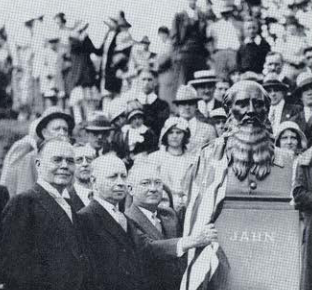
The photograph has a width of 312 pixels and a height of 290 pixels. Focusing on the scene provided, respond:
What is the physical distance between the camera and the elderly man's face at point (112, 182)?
4.29 metres

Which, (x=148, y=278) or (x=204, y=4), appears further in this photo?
(x=204, y=4)

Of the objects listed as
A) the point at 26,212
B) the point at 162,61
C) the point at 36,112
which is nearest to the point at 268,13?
the point at 162,61

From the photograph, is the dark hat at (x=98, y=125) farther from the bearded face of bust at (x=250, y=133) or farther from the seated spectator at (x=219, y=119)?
the bearded face of bust at (x=250, y=133)

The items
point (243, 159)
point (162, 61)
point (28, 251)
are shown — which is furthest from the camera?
point (162, 61)

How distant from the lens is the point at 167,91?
186 inches

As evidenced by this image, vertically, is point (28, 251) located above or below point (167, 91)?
below

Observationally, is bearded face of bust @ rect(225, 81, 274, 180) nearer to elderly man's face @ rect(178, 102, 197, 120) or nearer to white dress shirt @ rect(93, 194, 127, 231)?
elderly man's face @ rect(178, 102, 197, 120)

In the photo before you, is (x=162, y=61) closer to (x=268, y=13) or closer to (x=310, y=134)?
(x=268, y=13)

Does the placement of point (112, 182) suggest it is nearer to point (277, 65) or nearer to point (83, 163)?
point (83, 163)

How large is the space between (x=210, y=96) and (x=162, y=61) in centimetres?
42

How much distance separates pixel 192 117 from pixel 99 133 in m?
0.65

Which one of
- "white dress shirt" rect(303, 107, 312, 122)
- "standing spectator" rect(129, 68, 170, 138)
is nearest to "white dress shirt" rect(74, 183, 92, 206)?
"standing spectator" rect(129, 68, 170, 138)

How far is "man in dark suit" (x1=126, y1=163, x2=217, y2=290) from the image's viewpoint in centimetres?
430

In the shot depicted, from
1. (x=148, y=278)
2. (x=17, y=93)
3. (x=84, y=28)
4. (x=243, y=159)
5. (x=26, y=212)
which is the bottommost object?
(x=148, y=278)
